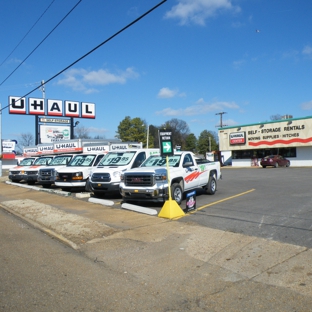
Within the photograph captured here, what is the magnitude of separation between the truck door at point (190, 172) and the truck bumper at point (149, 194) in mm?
1537

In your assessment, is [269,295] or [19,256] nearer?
[269,295]

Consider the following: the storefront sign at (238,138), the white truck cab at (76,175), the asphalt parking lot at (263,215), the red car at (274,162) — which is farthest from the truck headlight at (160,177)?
the storefront sign at (238,138)

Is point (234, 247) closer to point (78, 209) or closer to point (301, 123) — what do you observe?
point (78, 209)

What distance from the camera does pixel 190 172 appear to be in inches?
504

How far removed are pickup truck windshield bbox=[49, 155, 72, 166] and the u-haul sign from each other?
22.9 m

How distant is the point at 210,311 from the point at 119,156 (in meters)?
11.4

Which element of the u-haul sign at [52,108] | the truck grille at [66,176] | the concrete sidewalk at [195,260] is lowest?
the concrete sidewalk at [195,260]

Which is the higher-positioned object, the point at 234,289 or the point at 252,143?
the point at 252,143

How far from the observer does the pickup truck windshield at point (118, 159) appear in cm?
1473

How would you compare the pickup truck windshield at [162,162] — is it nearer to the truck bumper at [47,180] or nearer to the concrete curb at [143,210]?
the concrete curb at [143,210]

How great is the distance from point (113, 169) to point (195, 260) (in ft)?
27.0

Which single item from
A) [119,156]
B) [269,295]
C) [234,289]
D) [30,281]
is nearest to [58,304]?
[30,281]

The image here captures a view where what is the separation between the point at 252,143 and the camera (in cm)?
4644

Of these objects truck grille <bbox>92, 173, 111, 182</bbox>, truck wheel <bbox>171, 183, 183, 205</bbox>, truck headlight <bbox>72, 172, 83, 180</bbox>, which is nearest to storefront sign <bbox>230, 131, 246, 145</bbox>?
truck headlight <bbox>72, 172, 83, 180</bbox>
